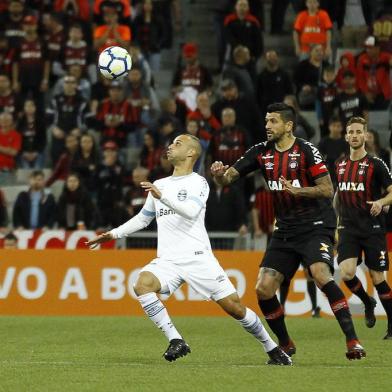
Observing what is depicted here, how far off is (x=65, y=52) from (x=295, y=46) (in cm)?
407

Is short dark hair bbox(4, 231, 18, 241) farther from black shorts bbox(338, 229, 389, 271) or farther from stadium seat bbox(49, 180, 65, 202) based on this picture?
black shorts bbox(338, 229, 389, 271)

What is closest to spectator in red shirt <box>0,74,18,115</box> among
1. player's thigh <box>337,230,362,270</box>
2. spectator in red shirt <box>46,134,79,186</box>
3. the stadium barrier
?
spectator in red shirt <box>46,134,79,186</box>

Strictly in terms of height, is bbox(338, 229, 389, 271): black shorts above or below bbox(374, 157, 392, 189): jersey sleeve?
below

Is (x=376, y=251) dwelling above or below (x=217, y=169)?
below

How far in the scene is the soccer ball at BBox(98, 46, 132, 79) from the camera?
14438mm

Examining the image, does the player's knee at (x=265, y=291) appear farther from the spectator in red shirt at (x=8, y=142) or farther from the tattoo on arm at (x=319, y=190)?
the spectator in red shirt at (x=8, y=142)

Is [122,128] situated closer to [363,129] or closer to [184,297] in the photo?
[184,297]

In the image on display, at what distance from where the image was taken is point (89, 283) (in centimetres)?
1712

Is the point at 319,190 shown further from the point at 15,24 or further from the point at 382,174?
the point at 15,24

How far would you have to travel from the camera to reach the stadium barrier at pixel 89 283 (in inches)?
669

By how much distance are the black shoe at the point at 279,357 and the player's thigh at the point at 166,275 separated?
3.13 feet

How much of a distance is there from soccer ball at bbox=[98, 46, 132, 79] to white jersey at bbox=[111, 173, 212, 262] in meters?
4.33

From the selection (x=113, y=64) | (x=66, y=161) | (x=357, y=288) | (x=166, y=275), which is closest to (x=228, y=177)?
(x=166, y=275)

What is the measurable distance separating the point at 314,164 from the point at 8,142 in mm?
10708
